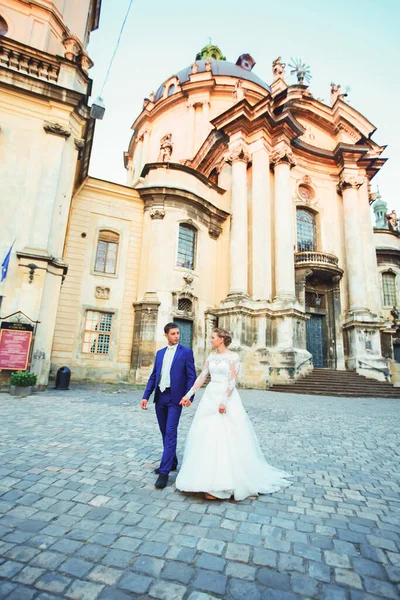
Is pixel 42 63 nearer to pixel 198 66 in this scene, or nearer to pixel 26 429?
pixel 26 429

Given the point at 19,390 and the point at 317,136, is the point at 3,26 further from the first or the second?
the point at 317,136

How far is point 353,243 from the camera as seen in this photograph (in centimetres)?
2139

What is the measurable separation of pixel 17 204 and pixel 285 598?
42.9ft

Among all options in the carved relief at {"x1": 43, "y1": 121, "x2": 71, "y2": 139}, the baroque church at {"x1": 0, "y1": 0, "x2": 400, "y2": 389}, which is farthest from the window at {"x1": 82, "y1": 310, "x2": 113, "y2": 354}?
the carved relief at {"x1": 43, "y1": 121, "x2": 71, "y2": 139}

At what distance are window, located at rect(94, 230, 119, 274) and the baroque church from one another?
0.18 ft

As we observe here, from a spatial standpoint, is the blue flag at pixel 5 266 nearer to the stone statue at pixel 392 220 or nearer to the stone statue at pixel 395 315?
the stone statue at pixel 395 315

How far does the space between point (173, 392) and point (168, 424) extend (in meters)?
0.36

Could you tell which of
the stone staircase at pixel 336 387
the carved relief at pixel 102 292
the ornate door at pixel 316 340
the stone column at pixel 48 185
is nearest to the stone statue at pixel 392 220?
the ornate door at pixel 316 340

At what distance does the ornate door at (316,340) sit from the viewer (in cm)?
2038

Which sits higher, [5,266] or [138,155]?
[138,155]

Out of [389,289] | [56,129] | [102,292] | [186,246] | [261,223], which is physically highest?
[56,129]

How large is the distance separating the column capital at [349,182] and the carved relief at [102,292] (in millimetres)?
18419

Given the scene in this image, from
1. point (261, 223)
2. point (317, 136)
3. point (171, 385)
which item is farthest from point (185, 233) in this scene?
point (171, 385)

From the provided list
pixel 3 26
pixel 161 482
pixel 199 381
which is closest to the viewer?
pixel 161 482
